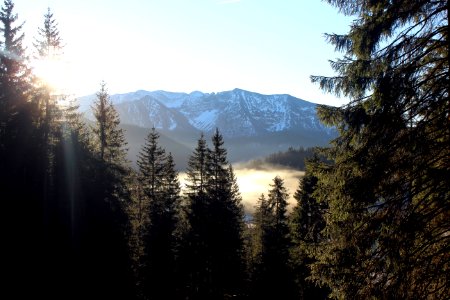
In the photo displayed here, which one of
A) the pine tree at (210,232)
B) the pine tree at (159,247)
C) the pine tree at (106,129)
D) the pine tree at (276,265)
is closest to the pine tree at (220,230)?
the pine tree at (210,232)

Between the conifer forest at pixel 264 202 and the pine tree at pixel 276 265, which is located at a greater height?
the conifer forest at pixel 264 202

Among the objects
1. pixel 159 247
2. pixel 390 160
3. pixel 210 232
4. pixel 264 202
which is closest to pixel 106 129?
pixel 159 247

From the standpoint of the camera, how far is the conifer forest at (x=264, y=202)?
7801mm

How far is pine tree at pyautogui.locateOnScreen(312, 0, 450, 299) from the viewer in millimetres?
7574

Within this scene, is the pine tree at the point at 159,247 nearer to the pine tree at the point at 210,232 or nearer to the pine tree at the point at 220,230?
the pine tree at the point at 210,232

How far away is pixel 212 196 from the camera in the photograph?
32.3m

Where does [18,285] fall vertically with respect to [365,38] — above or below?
below

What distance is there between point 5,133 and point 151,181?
16603 millimetres

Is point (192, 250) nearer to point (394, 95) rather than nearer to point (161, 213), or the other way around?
point (161, 213)

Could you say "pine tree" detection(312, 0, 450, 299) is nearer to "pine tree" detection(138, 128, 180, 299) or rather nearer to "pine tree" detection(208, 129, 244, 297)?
"pine tree" detection(208, 129, 244, 297)

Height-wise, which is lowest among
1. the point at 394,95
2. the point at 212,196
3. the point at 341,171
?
the point at 212,196

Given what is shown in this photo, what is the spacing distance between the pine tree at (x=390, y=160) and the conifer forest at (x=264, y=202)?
30 millimetres

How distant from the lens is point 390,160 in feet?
26.9

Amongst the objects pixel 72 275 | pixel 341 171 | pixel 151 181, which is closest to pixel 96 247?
pixel 72 275
